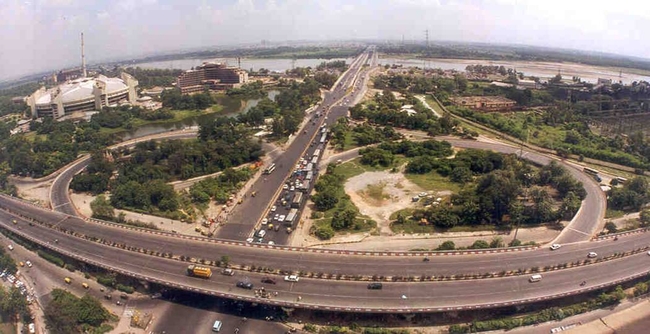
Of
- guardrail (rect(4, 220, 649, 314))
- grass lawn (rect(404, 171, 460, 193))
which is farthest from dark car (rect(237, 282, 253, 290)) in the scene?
grass lawn (rect(404, 171, 460, 193))

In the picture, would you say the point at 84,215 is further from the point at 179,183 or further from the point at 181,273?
the point at 181,273

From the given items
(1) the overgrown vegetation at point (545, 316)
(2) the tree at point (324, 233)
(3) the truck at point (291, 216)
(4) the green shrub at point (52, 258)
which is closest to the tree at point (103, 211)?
(4) the green shrub at point (52, 258)

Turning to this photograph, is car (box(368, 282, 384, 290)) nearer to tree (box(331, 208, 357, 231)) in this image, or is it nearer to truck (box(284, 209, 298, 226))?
tree (box(331, 208, 357, 231))

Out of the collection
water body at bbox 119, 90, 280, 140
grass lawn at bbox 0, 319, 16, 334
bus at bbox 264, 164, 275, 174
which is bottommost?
grass lawn at bbox 0, 319, 16, 334

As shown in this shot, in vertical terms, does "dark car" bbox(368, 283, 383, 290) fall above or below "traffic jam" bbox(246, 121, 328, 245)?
below

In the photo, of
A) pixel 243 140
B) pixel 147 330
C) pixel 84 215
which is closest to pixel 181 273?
pixel 147 330

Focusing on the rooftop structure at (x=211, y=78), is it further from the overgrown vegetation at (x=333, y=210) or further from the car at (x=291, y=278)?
the car at (x=291, y=278)

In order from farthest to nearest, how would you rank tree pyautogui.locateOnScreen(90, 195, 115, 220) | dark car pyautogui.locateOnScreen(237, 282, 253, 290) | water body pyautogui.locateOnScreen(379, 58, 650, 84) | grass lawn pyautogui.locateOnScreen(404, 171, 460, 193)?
water body pyautogui.locateOnScreen(379, 58, 650, 84) < grass lawn pyautogui.locateOnScreen(404, 171, 460, 193) < tree pyautogui.locateOnScreen(90, 195, 115, 220) < dark car pyautogui.locateOnScreen(237, 282, 253, 290)
